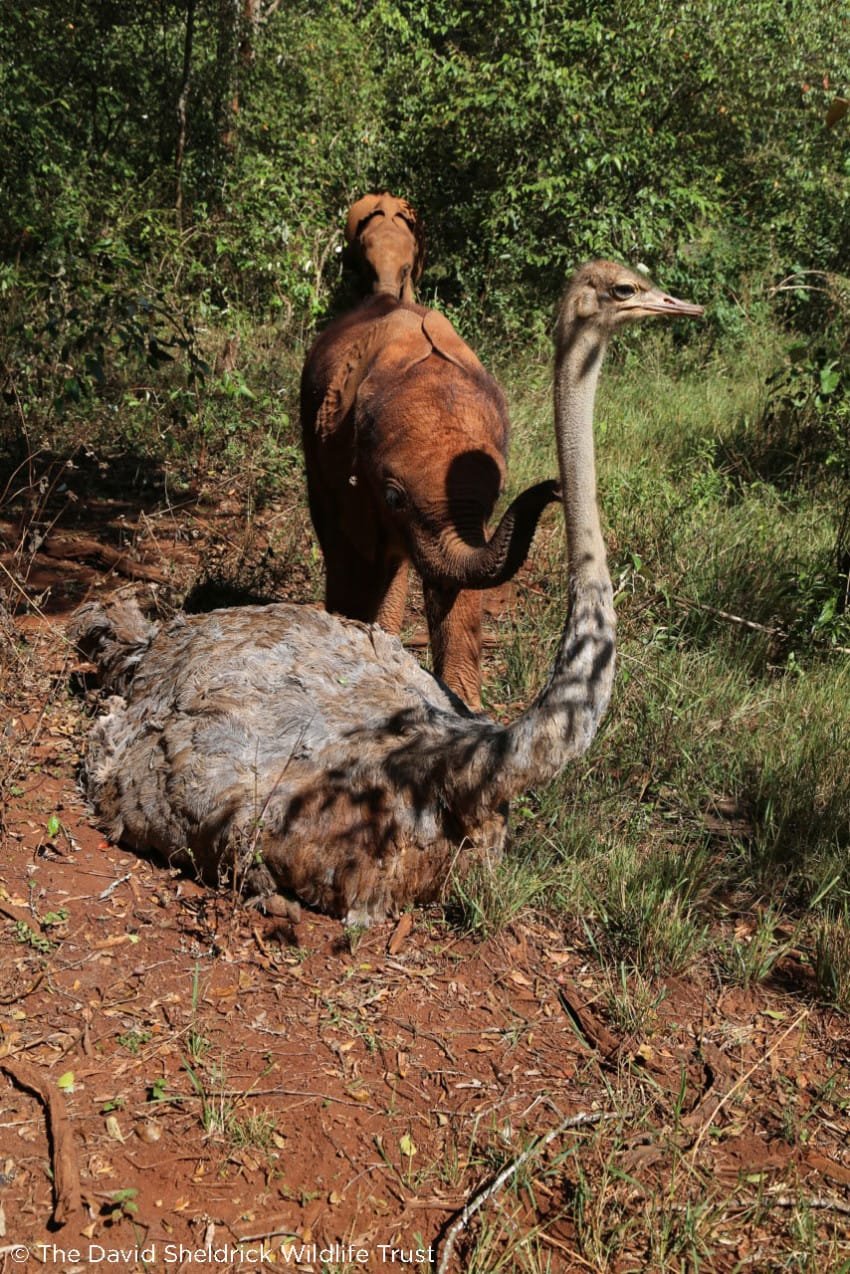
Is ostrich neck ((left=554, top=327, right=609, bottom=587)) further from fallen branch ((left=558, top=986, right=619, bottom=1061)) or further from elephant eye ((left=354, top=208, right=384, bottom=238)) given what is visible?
elephant eye ((left=354, top=208, right=384, bottom=238))

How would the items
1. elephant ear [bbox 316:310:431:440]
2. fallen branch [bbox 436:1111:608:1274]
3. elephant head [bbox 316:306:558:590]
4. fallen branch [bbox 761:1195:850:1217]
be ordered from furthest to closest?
1. elephant ear [bbox 316:310:431:440]
2. elephant head [bbox 316:306:558:590]
3. fallen branch [bbox 761:1195:850:1217]
4. fallen branch [bbox 436:1111:608:1274]

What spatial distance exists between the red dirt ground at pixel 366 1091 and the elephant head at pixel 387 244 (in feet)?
14.8

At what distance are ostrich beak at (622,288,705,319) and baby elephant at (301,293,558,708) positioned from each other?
774 mm

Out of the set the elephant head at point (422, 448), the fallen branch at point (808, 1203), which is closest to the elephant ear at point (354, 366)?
the elephant head at point (422, 448)

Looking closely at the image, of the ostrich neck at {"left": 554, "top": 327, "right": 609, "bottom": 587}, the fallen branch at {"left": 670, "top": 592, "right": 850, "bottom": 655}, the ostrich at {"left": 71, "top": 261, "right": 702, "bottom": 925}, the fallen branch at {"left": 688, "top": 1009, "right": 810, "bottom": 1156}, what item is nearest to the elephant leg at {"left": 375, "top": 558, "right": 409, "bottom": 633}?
the ostrich at {"left": 71, "top": 261, "right": 702, "bottom": 925}

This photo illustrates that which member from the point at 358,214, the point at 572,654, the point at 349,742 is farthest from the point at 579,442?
the point at 358,214

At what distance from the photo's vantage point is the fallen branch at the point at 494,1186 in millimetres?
2889

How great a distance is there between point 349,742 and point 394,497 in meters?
1.45

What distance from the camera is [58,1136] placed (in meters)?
3.09

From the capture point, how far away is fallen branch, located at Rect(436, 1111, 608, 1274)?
289 centimetres

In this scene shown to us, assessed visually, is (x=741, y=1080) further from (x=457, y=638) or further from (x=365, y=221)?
(x=365, y=221)

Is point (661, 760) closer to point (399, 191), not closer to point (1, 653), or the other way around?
point (1, 653)

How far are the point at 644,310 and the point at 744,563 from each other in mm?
2916

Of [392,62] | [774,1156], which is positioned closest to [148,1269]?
[774,1156]
